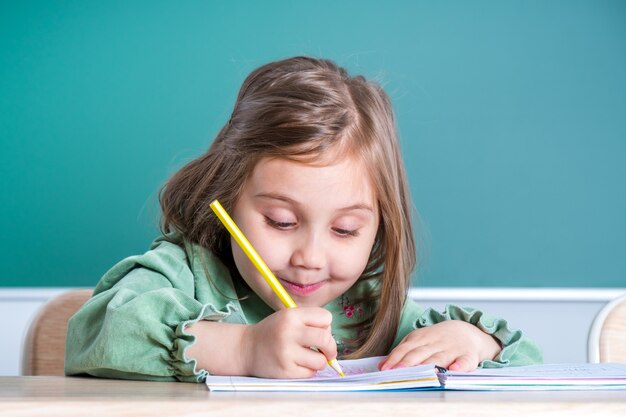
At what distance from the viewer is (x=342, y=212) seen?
39.7 inches

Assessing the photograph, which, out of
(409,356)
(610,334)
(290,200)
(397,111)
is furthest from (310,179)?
(397,111)

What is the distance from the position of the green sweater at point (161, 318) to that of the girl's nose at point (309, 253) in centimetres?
11

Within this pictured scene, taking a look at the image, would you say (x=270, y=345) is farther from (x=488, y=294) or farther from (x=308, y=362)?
(x=488, y=294)

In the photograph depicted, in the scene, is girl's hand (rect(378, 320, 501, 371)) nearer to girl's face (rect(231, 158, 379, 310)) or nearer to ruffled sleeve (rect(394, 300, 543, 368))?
ruffled sleeve (rect(394, 300, 543, 368))

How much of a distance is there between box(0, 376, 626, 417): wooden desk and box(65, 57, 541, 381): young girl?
177 mm

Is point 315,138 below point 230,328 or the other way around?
the other way around

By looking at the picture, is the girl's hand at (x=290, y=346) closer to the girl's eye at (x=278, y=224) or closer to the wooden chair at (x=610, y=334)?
the girl's eye at (x=278, y=224)

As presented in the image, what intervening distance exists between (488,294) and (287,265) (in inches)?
56.1

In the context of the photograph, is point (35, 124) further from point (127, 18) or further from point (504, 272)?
point (504, 272)

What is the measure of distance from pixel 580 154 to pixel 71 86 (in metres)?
1.36

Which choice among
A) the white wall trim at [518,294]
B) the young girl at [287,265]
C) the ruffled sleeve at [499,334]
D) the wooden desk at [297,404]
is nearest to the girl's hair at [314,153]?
the young girl at [287,265]

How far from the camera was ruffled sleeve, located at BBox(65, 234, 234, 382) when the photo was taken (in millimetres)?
783

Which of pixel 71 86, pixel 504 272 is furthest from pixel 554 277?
pixel 71 86

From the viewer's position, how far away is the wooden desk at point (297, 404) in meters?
0.52
